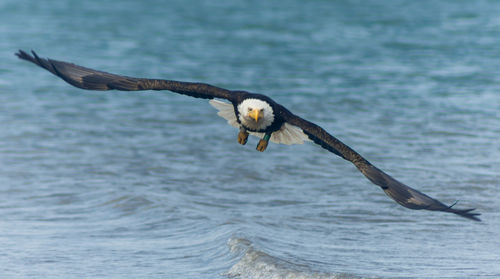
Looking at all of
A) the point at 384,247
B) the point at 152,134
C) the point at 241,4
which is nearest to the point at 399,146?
the point at 152,134

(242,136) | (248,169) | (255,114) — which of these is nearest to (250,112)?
(255,114)

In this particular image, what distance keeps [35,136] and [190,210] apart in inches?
219

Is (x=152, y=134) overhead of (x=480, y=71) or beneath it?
beneath

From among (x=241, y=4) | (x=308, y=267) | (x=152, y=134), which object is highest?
(x=241, y=4)

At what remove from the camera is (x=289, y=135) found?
945cm

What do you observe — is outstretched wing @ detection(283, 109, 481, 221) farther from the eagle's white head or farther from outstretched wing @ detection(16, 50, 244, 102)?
outstretched wing @ detection(16, 50, 244, 102)

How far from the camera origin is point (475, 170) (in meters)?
12.8

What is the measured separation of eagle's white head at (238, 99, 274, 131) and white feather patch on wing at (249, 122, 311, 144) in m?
0.28

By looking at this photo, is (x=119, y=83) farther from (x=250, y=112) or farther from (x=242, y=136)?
(x=242, y=136)

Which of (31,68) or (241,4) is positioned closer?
(31,68)

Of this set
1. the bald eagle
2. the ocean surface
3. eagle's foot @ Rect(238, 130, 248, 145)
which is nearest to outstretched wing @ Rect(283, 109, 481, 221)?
the bald eagle

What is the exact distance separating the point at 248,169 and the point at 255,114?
464cm

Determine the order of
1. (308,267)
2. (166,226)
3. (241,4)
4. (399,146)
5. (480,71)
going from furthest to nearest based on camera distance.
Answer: (241,4) → (480,71) → (399,146) → (166,226) → (308,267)

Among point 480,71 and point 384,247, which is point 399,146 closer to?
point 384,247
